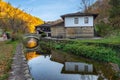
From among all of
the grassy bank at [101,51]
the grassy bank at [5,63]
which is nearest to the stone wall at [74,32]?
the grassy bank at [101,51]

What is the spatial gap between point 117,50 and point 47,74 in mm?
7502

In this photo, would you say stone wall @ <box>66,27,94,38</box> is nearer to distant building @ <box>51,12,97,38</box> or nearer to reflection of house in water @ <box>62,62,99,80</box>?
distant building @ <box>51,12,97,38</box>

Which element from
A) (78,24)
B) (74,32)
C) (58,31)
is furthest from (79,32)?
(58,31)

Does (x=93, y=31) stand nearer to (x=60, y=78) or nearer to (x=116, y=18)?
(x=116, y=18)

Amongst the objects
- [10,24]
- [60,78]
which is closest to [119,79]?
[60,78]

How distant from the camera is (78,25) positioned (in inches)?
1982

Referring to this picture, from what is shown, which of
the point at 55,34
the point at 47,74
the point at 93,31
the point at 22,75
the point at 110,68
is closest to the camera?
the point at 22,75

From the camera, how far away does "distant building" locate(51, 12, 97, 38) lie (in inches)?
1952

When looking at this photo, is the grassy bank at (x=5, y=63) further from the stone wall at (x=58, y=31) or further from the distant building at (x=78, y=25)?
the stone wall at (x=58, y=31)

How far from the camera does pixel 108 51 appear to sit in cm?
2197

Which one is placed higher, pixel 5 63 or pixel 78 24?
pixel 78 24

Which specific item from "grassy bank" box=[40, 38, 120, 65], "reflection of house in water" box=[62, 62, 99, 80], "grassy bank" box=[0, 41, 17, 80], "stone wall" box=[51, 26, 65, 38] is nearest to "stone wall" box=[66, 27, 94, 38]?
"stone wall" box=[51, 26, 65, 38]

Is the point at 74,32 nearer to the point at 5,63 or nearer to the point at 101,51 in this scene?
the point at 101,51

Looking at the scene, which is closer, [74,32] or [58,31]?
[74,32]
